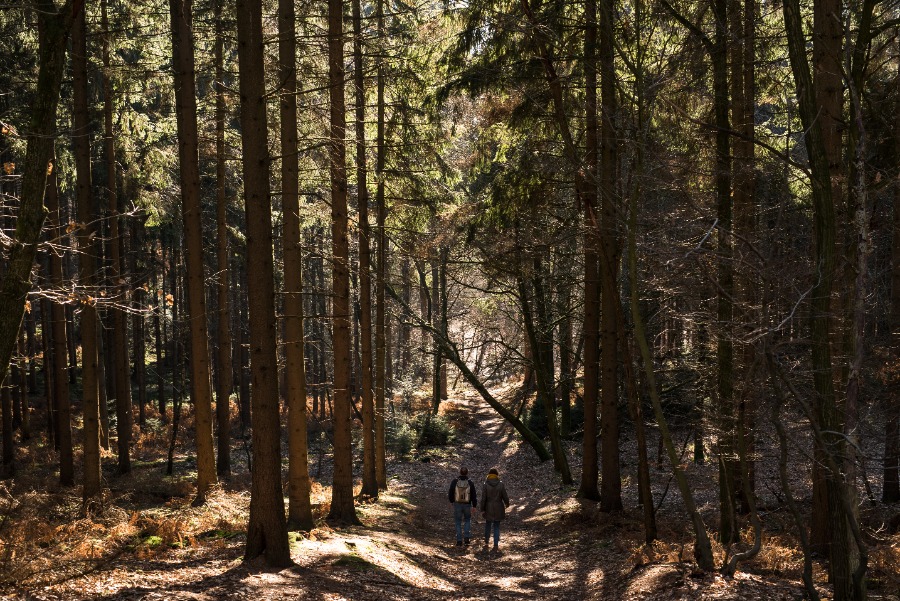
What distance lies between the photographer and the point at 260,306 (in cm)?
873

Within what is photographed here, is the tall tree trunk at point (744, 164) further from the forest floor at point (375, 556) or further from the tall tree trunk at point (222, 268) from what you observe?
the tall tree trunk at point (222, 268)

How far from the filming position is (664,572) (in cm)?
944

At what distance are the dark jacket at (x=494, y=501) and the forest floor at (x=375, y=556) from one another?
27.9 inches

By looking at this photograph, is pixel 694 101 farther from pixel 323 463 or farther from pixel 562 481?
pixel 323 463

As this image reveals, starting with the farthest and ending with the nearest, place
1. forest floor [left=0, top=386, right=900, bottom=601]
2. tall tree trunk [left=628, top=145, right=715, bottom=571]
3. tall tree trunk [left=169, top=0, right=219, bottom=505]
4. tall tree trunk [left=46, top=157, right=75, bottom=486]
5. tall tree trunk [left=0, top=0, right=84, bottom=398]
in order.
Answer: tall tree trunk [left=46, top=157, right=75, bottom=486]
tall tree trunk [left=169, top=0, right=219, bottom=505]
tall tree trunk [left=628, top=145, right=715, bottom=571]
forest floor [left=0, top=386, right=900, bottom=601]
tall tree trunk [left=0, top=0, right=84, bottom=398]

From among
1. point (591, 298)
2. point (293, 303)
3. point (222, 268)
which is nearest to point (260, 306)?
point (293, 303)

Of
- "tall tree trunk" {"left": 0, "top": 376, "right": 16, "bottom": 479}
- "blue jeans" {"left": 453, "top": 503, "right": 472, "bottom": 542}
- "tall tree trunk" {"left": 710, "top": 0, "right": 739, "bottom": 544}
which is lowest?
"blue jeans" {"left": 453, "top": 503, "right": 472, "bottom": 542}

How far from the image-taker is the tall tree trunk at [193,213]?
13008 mm

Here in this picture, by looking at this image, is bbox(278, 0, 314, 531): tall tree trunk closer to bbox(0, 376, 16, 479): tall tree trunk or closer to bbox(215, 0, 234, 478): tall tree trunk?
bbox(215, 0, 234, 478): tall tree trunk

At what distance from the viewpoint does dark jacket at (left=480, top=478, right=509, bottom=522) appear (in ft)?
43.5

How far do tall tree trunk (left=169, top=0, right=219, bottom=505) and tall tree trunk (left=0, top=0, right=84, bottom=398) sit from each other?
236 inches

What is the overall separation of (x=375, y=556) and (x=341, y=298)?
4494 millimetres

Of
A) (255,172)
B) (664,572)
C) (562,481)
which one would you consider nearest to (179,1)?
(255,172)

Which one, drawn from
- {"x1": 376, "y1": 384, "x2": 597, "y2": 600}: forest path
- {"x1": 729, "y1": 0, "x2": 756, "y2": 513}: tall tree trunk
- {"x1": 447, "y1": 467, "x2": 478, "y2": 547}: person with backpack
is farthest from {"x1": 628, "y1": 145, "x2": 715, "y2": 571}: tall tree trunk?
{"x1": 447, "y1": 467, "x2": 478, "y2": 547}: person with backpack
